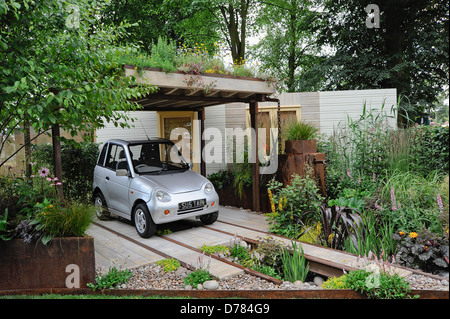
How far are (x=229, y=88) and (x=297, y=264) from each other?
357cm

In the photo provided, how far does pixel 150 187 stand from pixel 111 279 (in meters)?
2.06

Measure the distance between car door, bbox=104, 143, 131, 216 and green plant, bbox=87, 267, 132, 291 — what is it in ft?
7.57

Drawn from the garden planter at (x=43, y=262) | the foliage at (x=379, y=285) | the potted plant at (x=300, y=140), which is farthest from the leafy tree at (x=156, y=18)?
the foliage at (x=379, y=285)

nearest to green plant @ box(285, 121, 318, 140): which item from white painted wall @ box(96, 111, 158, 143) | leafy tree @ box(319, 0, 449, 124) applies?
leafy tree @ box(319, 0, 449, 124)

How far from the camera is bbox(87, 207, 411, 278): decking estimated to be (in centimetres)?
375

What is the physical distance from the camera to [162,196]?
17.1 feet

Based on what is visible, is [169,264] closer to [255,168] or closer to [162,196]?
[162,196]

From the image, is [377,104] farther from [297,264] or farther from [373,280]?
[373,280]

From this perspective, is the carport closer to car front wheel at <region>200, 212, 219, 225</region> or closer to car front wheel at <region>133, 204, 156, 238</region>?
car front wheel at <region>200, 212, 219, 225</region>

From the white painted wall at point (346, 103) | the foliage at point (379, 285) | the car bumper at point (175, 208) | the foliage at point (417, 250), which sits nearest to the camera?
the foliage at point (379, 285)

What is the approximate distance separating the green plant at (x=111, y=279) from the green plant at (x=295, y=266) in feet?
5.65

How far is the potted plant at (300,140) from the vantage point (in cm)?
590

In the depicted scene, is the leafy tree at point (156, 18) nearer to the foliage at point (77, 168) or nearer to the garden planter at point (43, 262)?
the foliage at point (77, 168)

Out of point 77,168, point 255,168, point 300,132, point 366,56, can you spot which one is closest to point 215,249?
point 300,132
